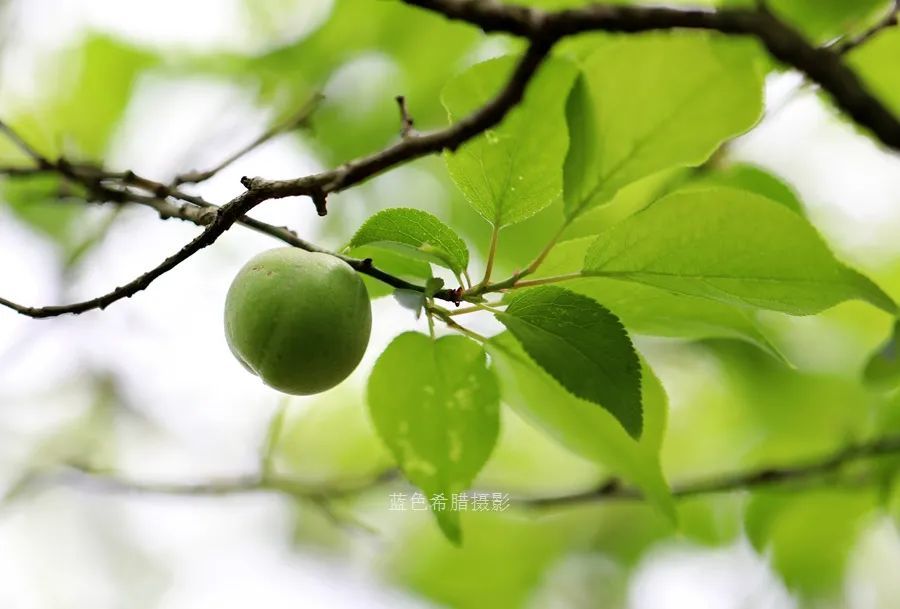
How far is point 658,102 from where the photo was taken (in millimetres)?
771

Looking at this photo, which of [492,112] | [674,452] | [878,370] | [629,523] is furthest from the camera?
[629,523]

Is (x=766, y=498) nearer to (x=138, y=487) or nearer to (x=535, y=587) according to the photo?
(x=535, y=587)

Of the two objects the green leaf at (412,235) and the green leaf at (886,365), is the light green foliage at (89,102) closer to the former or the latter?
the green leaf at (412,235)

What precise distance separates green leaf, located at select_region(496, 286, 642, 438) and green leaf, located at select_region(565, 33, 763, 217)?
0.13 meters

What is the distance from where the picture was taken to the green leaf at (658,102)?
0.75 meters

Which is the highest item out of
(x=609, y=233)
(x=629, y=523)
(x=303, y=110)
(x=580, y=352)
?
(x=303, y=110)

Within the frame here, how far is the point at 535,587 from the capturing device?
2262mm

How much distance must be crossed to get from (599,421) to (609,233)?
0.88 feet

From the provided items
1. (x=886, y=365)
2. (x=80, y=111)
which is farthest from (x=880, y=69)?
(x=80, y=111)

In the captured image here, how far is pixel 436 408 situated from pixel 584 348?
0.23 m

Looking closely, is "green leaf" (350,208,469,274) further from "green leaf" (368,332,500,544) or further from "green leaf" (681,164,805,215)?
"green leaf" (681,164,805,215)

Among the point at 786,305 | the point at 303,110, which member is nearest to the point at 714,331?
the point at 786,305

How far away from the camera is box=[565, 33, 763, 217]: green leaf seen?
2.47 ft

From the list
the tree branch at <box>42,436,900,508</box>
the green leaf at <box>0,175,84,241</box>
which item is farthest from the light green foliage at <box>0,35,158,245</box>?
the tree branch at <box>42,436,900,508</box>
